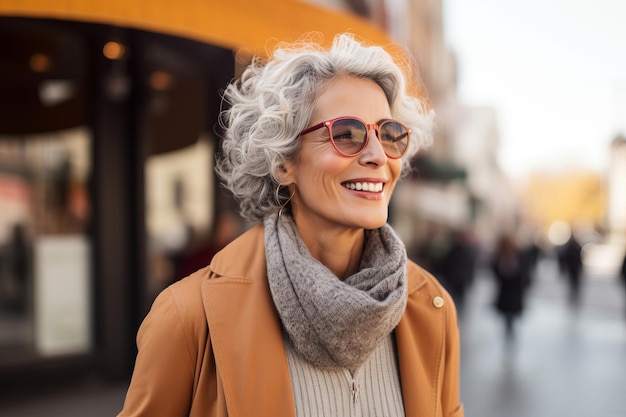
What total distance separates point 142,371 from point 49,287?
231 inches

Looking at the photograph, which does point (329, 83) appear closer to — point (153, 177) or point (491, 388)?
point (491, 388)

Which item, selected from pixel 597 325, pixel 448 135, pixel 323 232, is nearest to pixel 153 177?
pixel 323 232

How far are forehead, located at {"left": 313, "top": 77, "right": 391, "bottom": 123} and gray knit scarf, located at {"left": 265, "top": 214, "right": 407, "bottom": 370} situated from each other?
400 mm

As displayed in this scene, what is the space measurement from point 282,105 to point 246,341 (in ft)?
2.23

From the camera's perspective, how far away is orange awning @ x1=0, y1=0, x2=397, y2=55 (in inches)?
195

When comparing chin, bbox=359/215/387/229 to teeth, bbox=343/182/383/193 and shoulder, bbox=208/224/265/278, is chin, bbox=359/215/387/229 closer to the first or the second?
teeth, bbox=343/182/383/193

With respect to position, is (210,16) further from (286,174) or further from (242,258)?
(242,258)

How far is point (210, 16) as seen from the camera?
5.75 meters

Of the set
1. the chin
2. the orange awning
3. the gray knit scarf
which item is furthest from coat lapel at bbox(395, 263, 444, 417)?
the orange awning

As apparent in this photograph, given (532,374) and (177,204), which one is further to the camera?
(177,204)

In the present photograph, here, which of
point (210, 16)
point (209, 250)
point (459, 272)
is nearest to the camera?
point (210, 16)

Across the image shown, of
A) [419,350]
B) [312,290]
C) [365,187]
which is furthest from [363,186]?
[419,350]

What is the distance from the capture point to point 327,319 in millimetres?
1646

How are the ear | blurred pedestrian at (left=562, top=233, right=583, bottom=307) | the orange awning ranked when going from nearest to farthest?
the ear < the orange awning < blurred pedestrian at (left=562, top=233, right=583, bottom=307)
